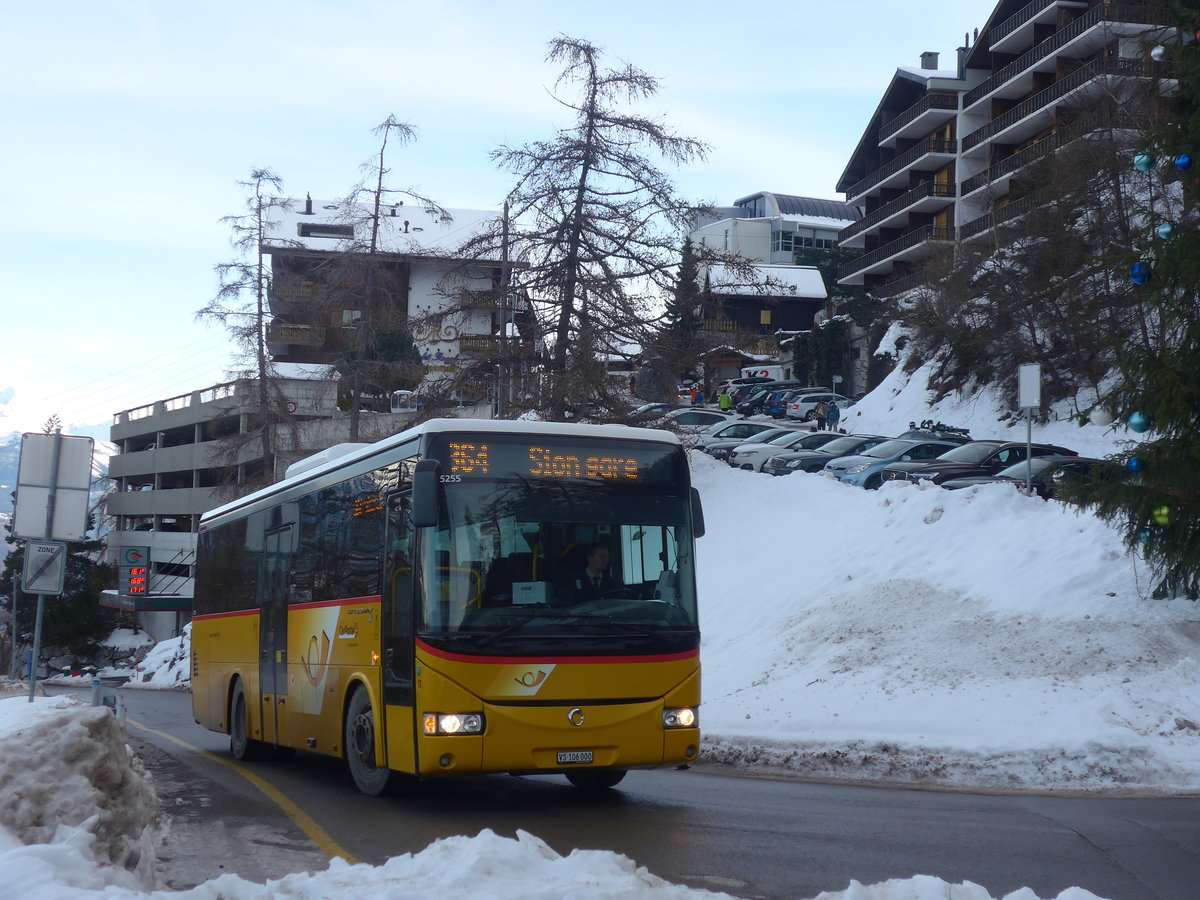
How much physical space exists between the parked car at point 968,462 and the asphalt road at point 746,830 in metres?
21.6

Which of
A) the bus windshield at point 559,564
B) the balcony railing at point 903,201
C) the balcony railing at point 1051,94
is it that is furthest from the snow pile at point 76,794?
the balcony railing at point 903,201

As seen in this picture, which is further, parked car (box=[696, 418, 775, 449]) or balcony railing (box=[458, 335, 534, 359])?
parked car (box=[696, 418, 775, 449])

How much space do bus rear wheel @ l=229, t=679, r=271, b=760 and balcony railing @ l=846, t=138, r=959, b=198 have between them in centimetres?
6662

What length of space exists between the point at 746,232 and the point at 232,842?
11201 centimetres

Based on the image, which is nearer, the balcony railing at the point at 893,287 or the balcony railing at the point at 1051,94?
the balcony railing at the point at 1051,94

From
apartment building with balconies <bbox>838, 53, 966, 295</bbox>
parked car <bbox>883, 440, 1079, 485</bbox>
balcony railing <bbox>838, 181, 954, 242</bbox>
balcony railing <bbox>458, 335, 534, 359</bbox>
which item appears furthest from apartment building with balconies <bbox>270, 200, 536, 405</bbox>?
balcony railing <bbox>838, 181, 954, 242</bbox>

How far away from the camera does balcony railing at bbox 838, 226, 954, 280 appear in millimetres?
73812

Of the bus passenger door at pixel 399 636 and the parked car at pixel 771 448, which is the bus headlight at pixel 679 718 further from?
the parked car at pixel 771 448

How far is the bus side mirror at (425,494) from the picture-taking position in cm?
920

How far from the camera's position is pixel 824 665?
54.9ft

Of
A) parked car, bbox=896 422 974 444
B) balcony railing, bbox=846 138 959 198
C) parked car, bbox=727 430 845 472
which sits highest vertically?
balcony railing, bbox=846 138 959 198

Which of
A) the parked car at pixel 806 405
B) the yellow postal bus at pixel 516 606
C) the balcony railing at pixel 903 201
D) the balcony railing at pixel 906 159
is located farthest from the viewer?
the balcony railing at pixel 903 201

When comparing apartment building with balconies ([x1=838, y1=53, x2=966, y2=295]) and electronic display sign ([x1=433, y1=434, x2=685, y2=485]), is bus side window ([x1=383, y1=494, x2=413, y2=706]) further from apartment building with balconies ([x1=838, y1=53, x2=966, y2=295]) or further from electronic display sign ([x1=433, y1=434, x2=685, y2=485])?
apartment building with balconies ([x1=838, y1=53, x2=966, y2=295])


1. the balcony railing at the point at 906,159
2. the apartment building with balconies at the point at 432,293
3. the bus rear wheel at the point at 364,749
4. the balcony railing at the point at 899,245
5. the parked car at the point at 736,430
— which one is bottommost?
the bus rear wheel at the point at 364,749
